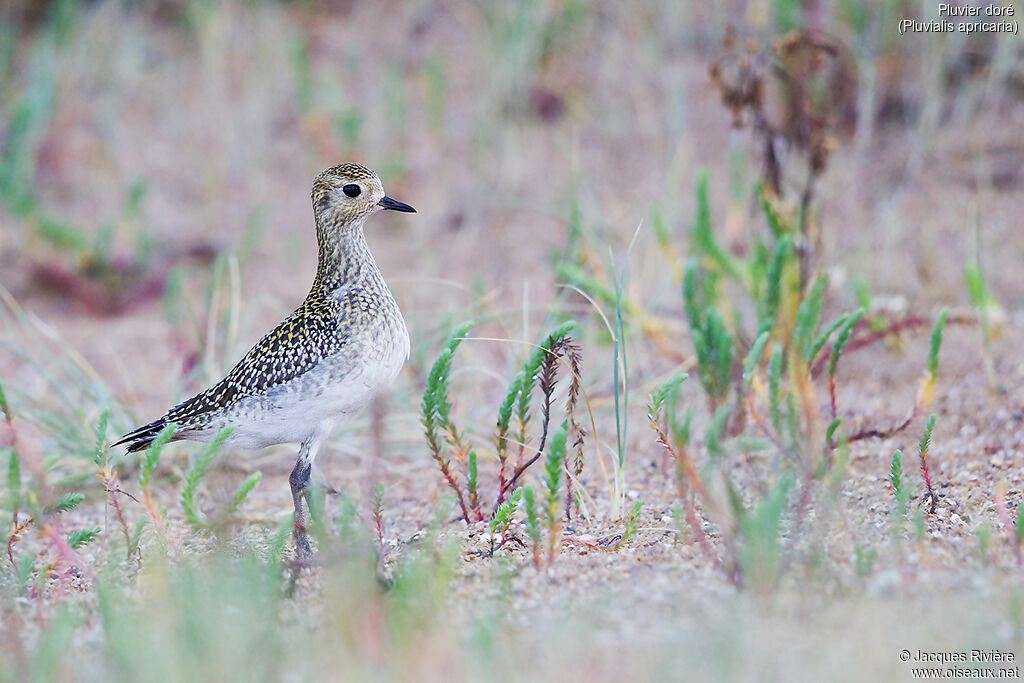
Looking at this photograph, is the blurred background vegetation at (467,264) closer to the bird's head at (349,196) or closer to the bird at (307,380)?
the bird at (307,380)

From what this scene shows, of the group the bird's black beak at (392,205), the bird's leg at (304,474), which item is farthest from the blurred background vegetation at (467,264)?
the bird's black beak at (392,205)

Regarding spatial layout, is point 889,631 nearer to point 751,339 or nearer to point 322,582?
point 322,582

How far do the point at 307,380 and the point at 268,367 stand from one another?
17cm

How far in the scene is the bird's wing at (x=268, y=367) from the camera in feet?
12.4

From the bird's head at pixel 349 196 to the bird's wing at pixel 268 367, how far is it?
15.4 inches

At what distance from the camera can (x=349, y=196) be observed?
414 centimetres

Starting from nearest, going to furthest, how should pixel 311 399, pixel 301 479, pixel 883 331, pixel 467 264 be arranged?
1. pixel 311 399
2. pixel 301 479
3. pixel 883 331
4. pixel 467 264

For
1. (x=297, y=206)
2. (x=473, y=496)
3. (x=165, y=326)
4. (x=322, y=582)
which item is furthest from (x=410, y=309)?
(x=322, y=582)

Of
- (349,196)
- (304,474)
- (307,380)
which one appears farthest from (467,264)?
(307,380)

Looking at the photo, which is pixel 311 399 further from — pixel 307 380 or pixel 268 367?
pixel 268 367

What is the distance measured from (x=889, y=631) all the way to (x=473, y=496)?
147 cm

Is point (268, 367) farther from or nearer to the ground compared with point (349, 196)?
nearer to the ground

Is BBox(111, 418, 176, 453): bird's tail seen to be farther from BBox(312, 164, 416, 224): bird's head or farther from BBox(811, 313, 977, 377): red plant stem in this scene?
BBox(811, 313, 977, 377): red plant stem

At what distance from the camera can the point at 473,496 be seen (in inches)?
148
